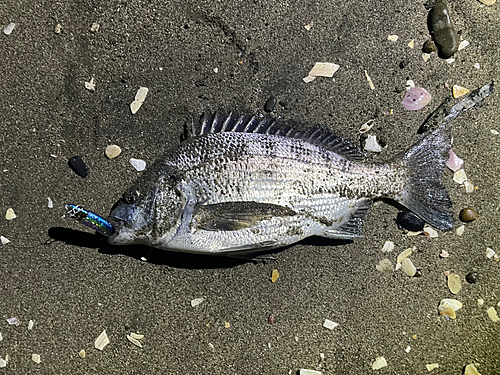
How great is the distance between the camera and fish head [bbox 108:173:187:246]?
202 cm

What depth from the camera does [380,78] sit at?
2.38 meters

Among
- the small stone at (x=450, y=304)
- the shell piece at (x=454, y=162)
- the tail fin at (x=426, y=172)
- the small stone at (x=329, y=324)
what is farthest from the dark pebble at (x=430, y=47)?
the small stone at (x=329, y=324)

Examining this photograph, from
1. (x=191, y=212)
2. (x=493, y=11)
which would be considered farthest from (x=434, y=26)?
(x=191, y=212)

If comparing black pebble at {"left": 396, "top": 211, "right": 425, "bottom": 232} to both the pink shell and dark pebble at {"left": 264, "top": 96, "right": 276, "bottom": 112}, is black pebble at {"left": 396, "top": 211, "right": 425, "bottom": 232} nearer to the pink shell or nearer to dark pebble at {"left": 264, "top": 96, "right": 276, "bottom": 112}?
the pink shell

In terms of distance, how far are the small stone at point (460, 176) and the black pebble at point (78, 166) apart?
107 inches

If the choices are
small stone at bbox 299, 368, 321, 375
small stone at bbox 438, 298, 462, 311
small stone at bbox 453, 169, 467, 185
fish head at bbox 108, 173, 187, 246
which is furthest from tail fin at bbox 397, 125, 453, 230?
fish head at bbox 108, 173, 187, 246

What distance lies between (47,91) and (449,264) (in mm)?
3203

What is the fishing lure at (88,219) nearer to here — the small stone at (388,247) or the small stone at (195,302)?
the small stone at (195,302)

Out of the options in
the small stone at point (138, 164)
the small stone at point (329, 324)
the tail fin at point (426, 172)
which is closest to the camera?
the tail fin at point (426, 172)

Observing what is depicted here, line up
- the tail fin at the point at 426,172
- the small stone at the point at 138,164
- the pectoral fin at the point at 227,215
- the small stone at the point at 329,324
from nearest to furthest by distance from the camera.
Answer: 1. the pectoral fin at the point at 227,215
2. the tail fin at the point at 426,172
3. the small stone at the point at 138,164
4. the small stone at the point at 329,324

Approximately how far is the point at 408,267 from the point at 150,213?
192cm

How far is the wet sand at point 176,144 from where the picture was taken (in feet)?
7.47

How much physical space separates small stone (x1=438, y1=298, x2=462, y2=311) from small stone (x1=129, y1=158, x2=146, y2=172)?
2453 mm

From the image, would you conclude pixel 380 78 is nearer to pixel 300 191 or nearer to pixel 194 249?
pixel 300 191
